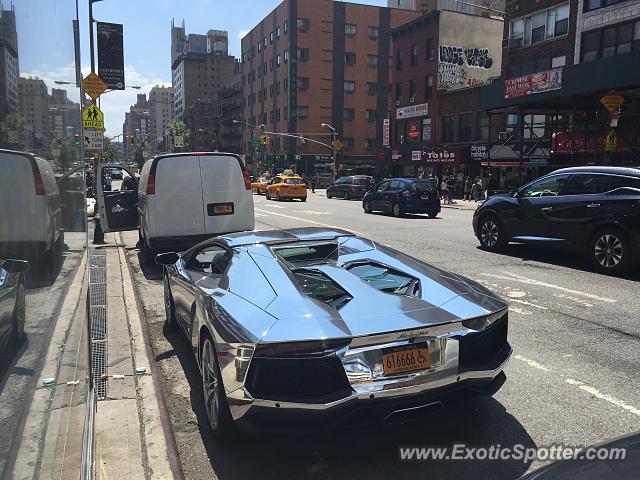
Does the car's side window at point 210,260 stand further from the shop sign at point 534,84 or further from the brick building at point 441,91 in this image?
the brick building at point 441,91

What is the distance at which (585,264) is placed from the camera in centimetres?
1030

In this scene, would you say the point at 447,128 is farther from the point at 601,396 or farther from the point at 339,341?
the point at 339,341

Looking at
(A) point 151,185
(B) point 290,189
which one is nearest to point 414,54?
(B) point 290,189

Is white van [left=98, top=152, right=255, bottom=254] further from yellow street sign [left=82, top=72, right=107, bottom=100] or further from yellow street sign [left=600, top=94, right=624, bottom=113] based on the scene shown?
yellow street sign [left=600, top=94, right=624, bottom=113]

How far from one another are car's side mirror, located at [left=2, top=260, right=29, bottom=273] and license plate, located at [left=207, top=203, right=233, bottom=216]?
9090 mm

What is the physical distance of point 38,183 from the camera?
4.93 feet

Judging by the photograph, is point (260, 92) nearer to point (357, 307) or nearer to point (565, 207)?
point (565, 207)

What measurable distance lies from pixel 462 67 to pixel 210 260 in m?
47.9

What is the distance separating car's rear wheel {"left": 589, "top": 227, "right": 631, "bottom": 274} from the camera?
9086mm

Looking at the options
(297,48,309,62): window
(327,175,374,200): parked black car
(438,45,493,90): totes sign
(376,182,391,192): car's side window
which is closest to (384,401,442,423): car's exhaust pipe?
(376,182,391,192): car's side window

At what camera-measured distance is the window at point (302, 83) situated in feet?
240

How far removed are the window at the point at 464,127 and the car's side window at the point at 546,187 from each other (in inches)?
1271

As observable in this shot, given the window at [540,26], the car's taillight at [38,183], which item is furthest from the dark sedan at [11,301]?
the window at [540,26]

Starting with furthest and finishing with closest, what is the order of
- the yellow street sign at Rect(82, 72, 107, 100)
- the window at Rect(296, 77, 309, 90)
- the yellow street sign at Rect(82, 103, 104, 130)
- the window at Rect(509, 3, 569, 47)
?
the window at Rect(296, 77, 309, 90) < the window at Rect(509, 3, 569, 47) < the yellow street sign at Rect(82, 103, 104, 130) < the yellow street sign at Rect(82, 72, 107, 100)
